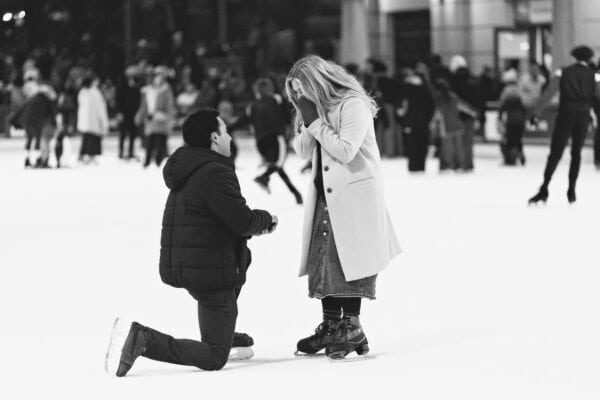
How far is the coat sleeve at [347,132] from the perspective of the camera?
674cm

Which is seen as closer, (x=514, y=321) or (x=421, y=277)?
(x=514, y=321)

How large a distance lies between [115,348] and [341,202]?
1.28 m

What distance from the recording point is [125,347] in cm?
627

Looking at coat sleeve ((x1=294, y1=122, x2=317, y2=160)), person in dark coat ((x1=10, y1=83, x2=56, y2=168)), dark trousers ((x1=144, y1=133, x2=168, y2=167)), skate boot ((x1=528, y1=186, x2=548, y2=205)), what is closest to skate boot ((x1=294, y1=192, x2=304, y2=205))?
skate boot ((x1=528, y1=186, x2=548, y2=205))

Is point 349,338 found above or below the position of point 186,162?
below

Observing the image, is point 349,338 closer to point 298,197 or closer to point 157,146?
point 298,197

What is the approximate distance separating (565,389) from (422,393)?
61cm

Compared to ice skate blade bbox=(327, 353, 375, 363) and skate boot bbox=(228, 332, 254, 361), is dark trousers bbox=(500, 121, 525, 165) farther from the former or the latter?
skate boot bbox=(228, 332, 254, 361)

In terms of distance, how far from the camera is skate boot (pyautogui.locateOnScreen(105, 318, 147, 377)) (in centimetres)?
625

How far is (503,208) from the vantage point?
1533cm

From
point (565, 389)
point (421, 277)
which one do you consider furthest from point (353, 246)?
point (421, 277)

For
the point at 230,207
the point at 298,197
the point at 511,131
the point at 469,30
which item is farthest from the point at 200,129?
the point at 469,30

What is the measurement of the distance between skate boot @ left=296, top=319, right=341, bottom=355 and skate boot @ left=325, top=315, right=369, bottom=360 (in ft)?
0.11

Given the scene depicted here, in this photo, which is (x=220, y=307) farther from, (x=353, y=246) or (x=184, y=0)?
(x=184, y=0)
